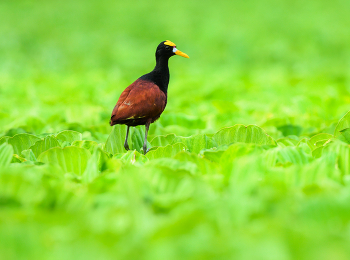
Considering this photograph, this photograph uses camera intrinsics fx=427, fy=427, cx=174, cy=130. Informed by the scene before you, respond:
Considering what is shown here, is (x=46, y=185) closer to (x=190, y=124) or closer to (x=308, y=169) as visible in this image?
(x=308, y=169)

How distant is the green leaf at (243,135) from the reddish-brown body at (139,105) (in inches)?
21.9

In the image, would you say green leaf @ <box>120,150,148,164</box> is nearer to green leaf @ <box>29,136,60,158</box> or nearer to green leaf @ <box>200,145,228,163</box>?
green leaf @ <box>200,145,228,163</box>

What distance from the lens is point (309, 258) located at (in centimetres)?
113

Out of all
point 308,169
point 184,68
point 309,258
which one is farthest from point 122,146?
point 184,68

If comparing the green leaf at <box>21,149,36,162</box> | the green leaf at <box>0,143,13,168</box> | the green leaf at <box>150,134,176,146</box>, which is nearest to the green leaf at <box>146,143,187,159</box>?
the green leaf at <box>150,134,176,146</box>

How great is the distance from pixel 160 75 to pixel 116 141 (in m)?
0.76

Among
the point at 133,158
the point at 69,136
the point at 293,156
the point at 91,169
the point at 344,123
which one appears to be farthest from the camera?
the point at 69,136

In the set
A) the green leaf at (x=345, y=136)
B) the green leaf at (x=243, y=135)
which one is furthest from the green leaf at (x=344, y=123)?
the green leaf at (x=243, y=135)

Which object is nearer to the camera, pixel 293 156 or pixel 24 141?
pixel 293 156

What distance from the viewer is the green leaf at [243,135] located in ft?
8.32

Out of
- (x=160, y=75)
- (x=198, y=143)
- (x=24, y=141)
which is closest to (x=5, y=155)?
(x=24, y=141)

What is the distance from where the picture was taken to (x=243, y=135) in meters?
2.61

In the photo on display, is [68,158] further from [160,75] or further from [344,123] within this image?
[344,123]

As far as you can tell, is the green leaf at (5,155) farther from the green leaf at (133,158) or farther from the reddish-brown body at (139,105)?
the reddish-brown body at (139,105)
